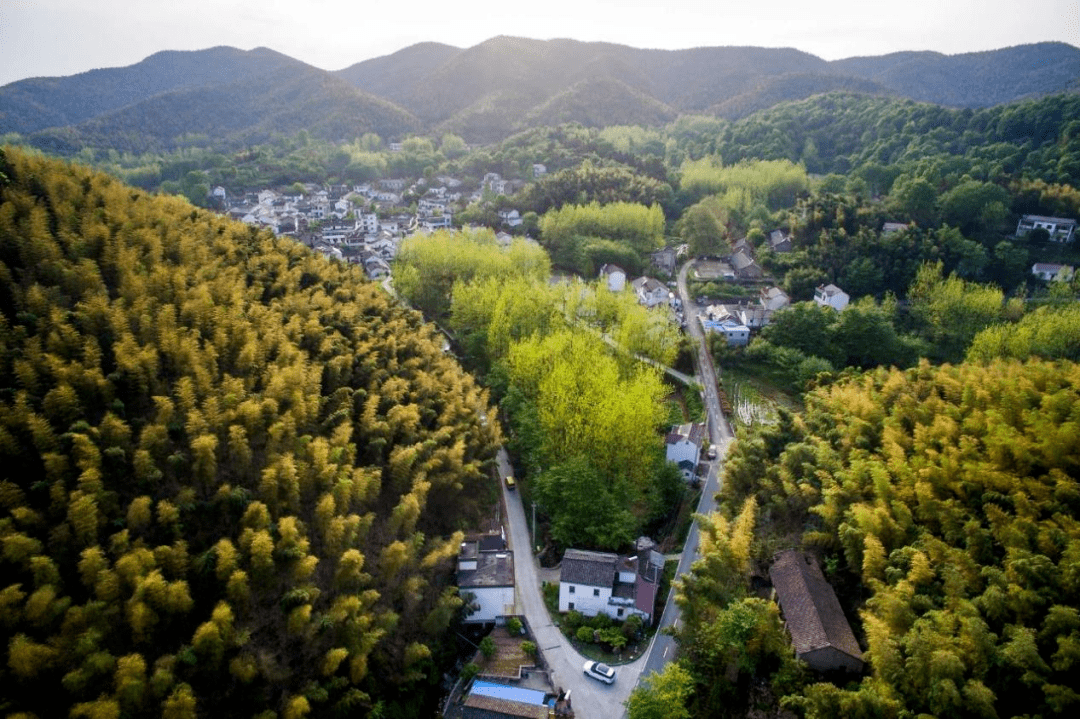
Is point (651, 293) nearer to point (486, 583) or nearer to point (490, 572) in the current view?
point (490, 572)

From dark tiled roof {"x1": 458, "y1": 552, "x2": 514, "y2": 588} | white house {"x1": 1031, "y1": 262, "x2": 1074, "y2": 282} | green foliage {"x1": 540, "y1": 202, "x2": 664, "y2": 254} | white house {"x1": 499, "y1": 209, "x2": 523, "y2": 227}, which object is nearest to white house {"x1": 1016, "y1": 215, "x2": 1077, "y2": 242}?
white house {"x1": 1031, "y1": 262, "x2": 1074, "y2": 282}

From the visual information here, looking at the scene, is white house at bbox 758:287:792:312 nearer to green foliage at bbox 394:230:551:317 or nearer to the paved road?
green foliage at bbox 394:230:551:317

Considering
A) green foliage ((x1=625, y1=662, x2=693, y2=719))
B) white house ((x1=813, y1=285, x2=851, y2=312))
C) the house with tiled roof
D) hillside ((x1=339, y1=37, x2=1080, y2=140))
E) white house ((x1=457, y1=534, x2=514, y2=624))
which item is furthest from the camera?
hillside ((x1=339, y1=37, x2=1080, y2=140))

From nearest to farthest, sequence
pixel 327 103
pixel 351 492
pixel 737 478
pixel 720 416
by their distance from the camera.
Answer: pixel 351 492 → pixel 737 478 → pixel 720 416 → pixel 327 103

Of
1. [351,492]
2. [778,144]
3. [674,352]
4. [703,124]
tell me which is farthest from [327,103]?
[351,492]

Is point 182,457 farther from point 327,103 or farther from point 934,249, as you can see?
point 327,103

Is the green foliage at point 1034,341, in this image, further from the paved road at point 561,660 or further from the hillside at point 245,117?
the hillside at point 245,117

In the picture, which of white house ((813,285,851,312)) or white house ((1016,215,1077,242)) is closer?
white house ((813,285,851,312))

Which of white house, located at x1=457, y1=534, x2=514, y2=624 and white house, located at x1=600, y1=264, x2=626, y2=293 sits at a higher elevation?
white house, located at x1=600, y1=264, x2=626, y2=293
